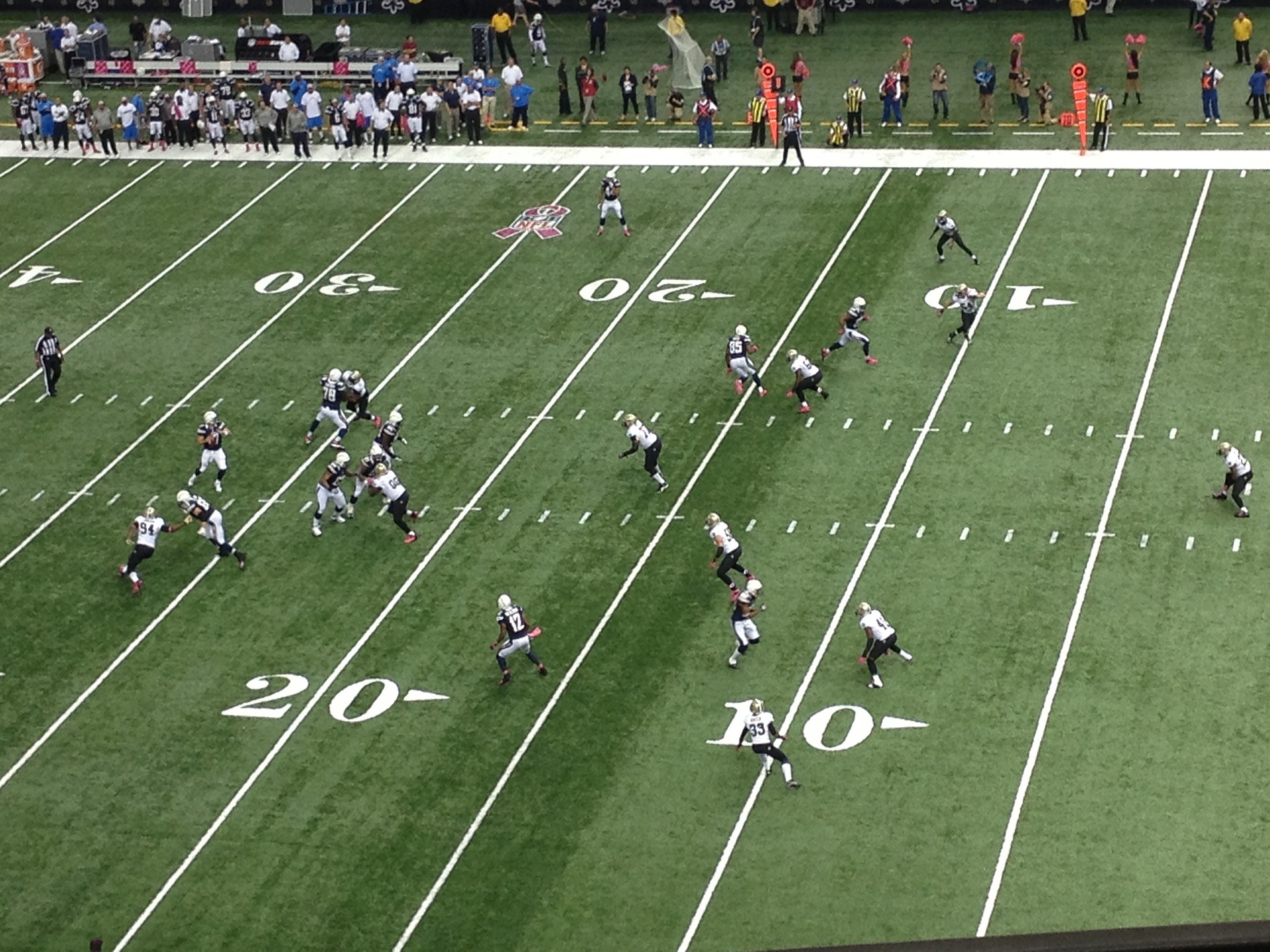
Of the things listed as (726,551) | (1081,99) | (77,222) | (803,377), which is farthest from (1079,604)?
(77,222)

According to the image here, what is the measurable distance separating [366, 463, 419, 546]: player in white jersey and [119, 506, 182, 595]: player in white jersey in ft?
9.87

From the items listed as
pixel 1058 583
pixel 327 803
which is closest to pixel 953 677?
pixel 1058 583

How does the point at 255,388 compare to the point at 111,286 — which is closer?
the point at 255,388

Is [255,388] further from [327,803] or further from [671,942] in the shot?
[671,942]

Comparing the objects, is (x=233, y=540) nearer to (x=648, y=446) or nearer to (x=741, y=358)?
(x=648, y=446)

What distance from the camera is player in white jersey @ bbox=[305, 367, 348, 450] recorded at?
1393 inches

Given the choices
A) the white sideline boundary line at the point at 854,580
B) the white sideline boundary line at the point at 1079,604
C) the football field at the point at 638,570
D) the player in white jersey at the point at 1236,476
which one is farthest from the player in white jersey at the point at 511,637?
the player in white jersey at the point at 1236,476

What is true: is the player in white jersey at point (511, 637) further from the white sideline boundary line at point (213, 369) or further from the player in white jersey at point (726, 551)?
the white sideline boundary line at point (213, 369)

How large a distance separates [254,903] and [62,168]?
2944 cm

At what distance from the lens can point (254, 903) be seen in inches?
958

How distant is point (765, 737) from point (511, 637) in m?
4.23

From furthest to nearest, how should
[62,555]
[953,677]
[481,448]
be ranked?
[481,448]
[62,555]
[953,677]

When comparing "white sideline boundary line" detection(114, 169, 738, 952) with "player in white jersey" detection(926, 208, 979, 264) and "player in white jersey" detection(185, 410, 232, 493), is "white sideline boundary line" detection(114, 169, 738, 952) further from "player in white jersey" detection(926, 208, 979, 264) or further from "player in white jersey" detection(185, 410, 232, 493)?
"player in white jersey" detection(926, 208, 979, 264)

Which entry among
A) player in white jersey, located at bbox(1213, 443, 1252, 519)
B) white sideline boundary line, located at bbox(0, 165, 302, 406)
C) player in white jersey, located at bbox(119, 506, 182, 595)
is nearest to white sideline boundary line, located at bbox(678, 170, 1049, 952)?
player in white jersey, located at bbox(1213, 443, 1252, 519)
